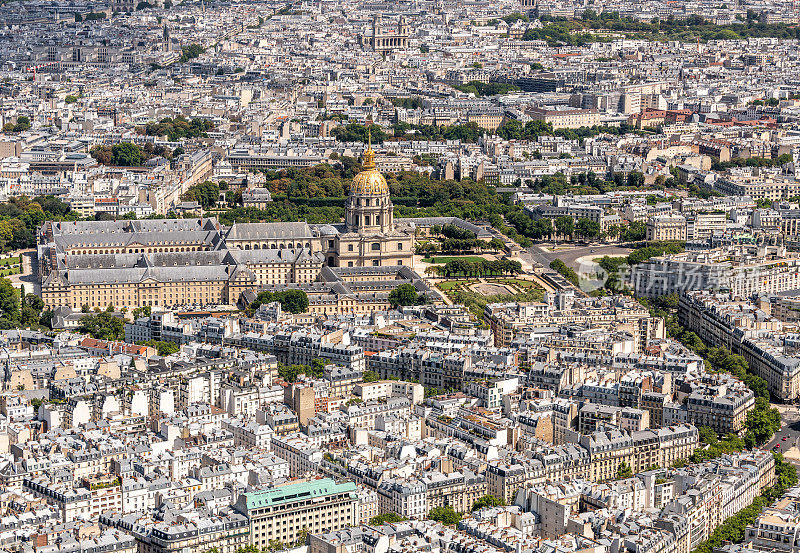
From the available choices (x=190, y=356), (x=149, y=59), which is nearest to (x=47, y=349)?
(x=190, y=356)

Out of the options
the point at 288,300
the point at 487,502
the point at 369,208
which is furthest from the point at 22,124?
the point at 487,502

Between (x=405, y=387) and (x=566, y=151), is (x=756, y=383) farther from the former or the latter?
(x=566, y=151)

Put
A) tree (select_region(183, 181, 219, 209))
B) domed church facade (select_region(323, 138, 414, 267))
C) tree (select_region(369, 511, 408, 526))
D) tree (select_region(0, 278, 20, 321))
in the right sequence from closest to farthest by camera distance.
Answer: tree (select_region(369, 511, 408, 526))
tree (select_region(0, 278, 20, 321))
domed church facade (select_region(323, 138, 414, 267))
tree (select_region(183, 181, 219, 209))

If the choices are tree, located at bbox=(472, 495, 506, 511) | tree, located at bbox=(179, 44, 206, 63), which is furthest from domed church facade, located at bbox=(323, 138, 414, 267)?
tree, located at bbox=(179, 44, 206, 63)

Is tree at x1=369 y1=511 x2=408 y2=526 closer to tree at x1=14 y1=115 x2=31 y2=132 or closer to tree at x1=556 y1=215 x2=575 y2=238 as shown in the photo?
tree at x1=556 y1=215 x2=575 y2=238

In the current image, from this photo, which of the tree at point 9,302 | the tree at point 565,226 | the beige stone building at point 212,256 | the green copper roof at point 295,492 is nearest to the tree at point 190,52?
the tree at point 565,226

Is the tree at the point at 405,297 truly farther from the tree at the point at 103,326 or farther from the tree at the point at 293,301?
the tree at the point at 103,326
